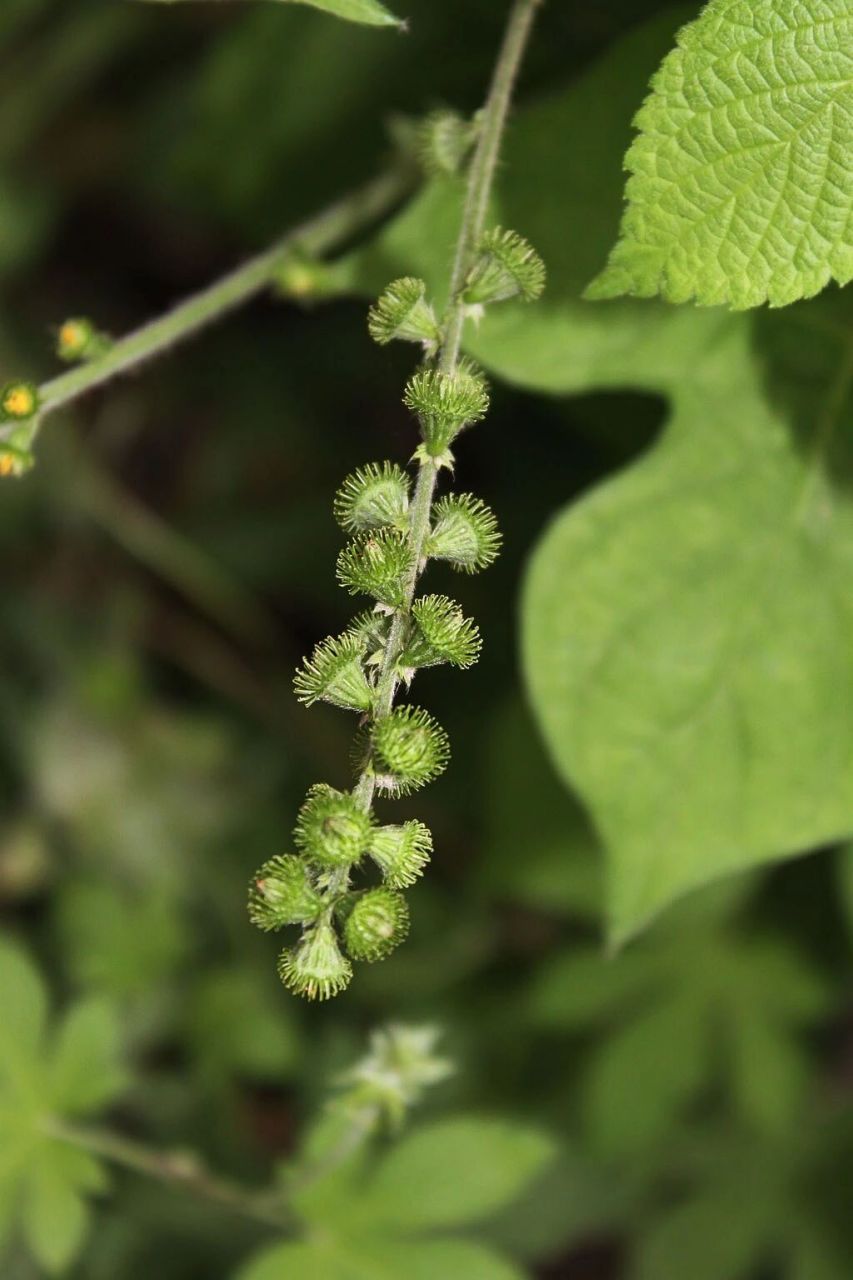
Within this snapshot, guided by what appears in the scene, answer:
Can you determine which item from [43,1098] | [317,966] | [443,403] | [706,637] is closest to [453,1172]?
[43,1098]

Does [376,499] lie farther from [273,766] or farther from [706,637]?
[273,766]

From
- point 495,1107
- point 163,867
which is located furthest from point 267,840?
point 495,1107

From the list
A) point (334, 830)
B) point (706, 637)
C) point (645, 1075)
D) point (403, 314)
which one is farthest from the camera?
point (645, 1075)

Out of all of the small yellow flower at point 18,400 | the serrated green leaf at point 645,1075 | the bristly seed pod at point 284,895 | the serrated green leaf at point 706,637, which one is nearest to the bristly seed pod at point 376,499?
the bristly seed pod at point 284,895

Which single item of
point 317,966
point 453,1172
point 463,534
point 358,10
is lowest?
point 317,966

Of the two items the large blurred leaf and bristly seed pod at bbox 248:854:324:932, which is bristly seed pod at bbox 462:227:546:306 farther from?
the large blurred leaf

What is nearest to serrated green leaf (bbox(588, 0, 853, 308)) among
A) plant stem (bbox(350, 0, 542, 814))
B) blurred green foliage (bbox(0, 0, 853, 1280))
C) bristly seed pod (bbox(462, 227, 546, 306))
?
bristly seed pod (bbox(462, 227, 546, 306))

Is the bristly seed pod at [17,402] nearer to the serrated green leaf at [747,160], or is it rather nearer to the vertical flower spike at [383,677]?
the vertical flower spike at [383,677]

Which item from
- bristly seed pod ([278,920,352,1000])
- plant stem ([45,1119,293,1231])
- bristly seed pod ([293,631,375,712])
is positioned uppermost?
bristly seed pod ([293,631,375,712])
